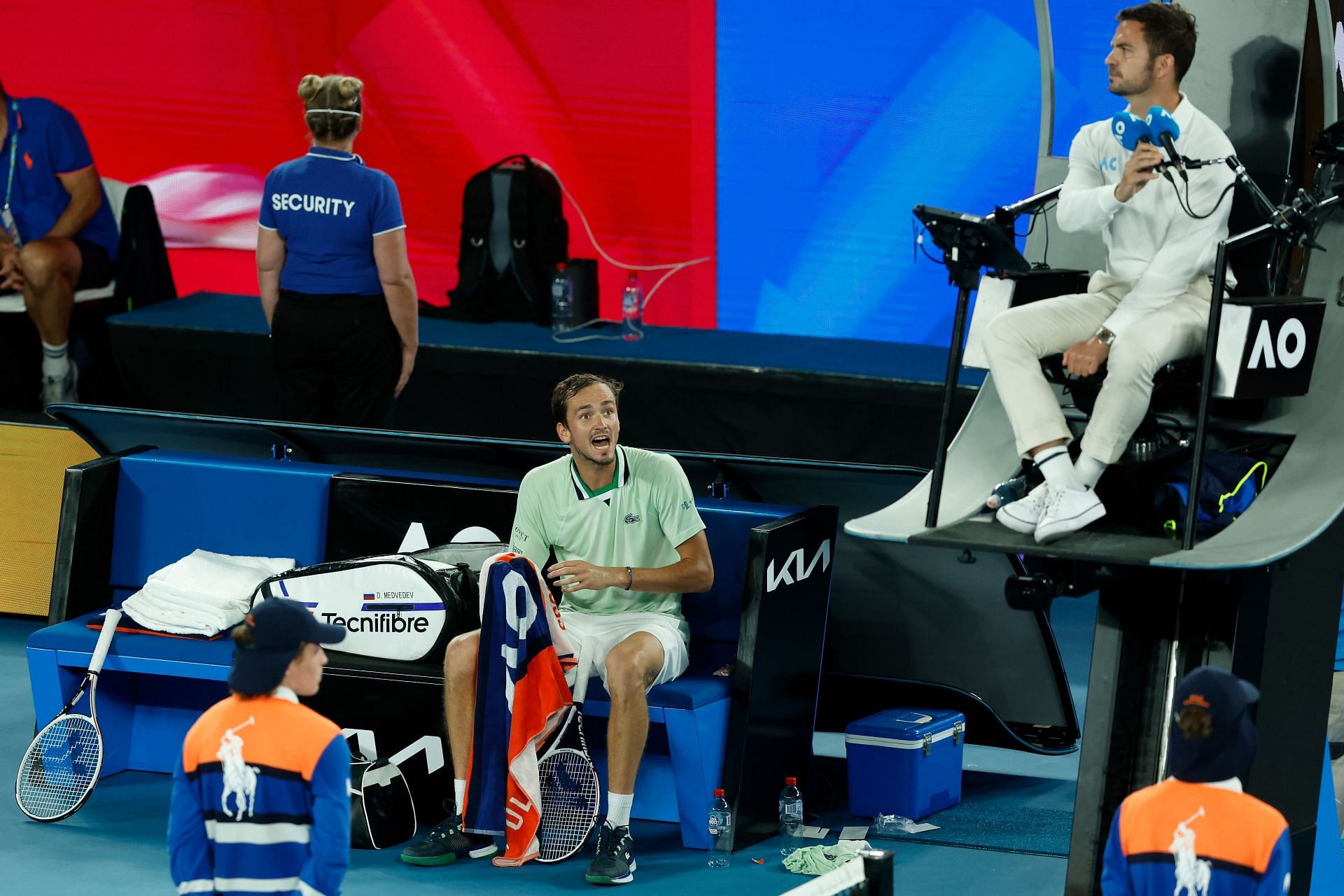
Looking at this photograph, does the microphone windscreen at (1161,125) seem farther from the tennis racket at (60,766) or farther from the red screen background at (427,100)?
the red screen background at (427,100)

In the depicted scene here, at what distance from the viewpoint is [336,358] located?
7.77 meters

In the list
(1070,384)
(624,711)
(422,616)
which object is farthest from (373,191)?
(1070,384)

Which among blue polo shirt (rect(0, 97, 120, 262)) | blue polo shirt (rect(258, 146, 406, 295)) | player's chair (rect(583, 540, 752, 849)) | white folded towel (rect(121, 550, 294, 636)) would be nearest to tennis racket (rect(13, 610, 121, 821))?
white folded towel (rect(121, 550, 294, 636))

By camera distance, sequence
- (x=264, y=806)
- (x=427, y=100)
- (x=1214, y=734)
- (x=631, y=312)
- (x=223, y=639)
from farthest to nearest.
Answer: (x=427, y=100) < (x=631, y=312) < (x=223, y=639) < (x=264, y=806) < (x=1214, y=734)

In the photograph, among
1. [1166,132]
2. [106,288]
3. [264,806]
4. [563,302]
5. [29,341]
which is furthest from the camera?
[106,288]

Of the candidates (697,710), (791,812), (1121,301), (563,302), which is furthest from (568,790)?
(563,302)

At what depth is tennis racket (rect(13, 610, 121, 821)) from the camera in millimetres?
6254

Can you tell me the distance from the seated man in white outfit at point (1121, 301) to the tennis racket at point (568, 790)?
1.65 m

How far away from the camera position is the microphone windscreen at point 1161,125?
494 centimetres

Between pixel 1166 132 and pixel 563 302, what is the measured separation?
5.39 meters

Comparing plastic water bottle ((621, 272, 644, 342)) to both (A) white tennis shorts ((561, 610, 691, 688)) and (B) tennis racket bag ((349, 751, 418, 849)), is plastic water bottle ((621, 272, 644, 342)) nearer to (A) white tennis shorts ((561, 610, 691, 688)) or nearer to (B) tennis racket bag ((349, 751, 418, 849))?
(A) white tennis shorts ((561, 610, 691, 688))

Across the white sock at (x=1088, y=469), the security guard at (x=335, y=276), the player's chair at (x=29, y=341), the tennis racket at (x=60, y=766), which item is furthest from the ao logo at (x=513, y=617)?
the player's chair at (x=29, y=341)

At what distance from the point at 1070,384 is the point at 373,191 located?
10.2ft

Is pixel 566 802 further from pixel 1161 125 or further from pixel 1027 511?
pixel 1161 125
